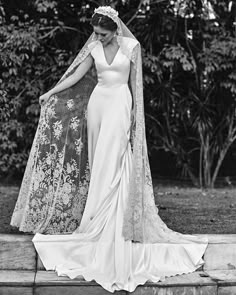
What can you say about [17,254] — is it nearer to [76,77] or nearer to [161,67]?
[76,77]

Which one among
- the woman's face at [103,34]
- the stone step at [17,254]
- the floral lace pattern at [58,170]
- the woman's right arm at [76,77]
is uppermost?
the woman's face at [103,34]

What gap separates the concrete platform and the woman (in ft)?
0.22

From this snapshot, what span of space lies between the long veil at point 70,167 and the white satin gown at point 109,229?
84 millimetres

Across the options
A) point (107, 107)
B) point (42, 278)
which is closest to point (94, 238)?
point (42, 278)

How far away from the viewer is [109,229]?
4.01 m

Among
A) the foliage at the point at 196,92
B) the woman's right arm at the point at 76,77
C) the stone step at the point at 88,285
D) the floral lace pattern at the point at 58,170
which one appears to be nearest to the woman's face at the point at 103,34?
the woman's right arm at the point at 76,77

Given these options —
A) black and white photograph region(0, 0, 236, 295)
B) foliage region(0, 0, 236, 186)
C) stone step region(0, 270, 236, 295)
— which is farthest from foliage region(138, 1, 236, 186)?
stone step region(0, 270, 236, 295)

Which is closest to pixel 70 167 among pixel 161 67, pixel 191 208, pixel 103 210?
pixel 103 210

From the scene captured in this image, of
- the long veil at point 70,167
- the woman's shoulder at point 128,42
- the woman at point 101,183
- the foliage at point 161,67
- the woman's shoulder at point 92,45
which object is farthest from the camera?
the foliage at point 161,67

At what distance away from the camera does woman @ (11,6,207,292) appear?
3.97m

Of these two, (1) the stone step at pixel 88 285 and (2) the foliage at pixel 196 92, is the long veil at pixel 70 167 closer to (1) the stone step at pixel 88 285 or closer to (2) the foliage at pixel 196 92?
(1) the stone step at pixel 88 285

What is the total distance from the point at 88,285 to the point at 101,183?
0.78m

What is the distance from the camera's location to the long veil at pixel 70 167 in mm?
4188

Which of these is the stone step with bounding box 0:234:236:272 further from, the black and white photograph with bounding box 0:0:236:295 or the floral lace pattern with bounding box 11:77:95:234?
the floral lace pattern with bounding box 11:77:95:234
